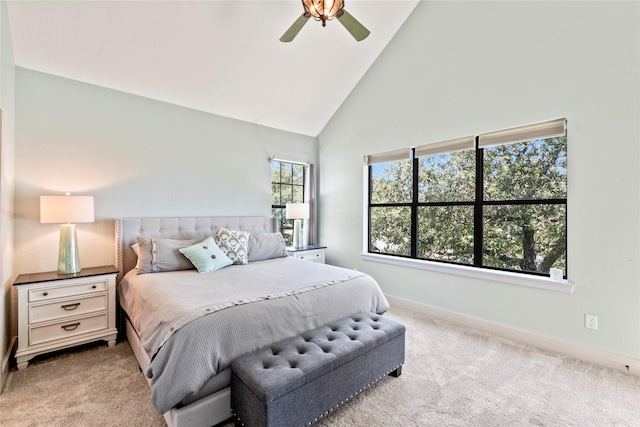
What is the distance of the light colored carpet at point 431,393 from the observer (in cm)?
183

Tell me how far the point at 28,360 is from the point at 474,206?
447cm

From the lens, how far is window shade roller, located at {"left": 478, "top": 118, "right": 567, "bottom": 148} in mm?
2721

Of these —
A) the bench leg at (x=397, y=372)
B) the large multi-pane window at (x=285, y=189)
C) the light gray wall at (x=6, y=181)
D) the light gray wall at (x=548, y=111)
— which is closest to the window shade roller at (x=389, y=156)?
the light gray wall at (x=548, y=111)

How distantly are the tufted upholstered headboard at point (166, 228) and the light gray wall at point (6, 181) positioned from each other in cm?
82

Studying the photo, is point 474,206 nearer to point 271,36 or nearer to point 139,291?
point 271,36

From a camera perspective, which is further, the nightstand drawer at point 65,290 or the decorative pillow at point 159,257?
the decorative pillow at point 159,257

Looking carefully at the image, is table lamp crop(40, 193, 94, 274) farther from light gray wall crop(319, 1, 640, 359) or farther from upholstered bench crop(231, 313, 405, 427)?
light gray wall crop(319, 1, 640, 359)

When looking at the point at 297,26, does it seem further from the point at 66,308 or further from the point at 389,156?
the point at 66,308

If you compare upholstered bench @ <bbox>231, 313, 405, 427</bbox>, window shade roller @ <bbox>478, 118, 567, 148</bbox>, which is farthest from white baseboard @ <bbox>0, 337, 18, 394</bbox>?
window shade roller @ <bbox>478, 118, 567, 148</bbox>

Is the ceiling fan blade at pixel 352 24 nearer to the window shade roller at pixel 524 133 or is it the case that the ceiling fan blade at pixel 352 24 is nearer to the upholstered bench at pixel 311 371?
the window shade roller at pixel 524 133

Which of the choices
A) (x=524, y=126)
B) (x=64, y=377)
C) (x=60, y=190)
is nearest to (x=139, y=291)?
(x=64, y=377)

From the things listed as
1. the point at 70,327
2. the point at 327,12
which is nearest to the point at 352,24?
the point at 327,12

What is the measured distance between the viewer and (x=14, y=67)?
266 cm

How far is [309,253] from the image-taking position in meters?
4.53
